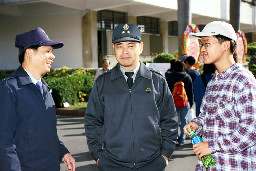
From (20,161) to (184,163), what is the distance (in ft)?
13.0

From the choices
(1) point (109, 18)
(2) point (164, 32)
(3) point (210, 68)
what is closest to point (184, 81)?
(3) point (210, 68)

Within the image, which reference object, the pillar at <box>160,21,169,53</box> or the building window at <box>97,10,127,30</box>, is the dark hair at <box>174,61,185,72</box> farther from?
the pillar at <box>160,21,169,53</box>

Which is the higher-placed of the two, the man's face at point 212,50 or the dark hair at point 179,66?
the man's face at point 212,50

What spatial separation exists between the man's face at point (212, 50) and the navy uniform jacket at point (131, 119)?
0.48 meters

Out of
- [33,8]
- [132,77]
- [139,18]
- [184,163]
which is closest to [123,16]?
[139,18]

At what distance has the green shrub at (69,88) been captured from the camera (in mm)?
12406

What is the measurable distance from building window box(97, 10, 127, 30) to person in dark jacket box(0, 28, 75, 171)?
19.1 m

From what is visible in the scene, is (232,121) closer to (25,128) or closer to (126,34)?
(126,34)

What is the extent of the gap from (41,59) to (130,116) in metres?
0.90

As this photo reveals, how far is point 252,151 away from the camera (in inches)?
96.0

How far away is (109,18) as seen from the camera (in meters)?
22.2

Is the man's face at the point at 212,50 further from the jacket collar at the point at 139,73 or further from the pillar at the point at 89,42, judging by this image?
the pillar at the point at 89,42

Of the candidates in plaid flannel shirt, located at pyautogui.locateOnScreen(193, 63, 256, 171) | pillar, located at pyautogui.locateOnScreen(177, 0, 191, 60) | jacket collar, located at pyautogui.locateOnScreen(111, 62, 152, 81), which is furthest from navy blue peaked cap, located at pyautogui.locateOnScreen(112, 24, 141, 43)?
pillar, located at pyautogui.locateOnScreen(177, 0, 191, 60)

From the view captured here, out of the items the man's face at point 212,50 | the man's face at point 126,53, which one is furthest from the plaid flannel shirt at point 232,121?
the man's face at point 126,53
